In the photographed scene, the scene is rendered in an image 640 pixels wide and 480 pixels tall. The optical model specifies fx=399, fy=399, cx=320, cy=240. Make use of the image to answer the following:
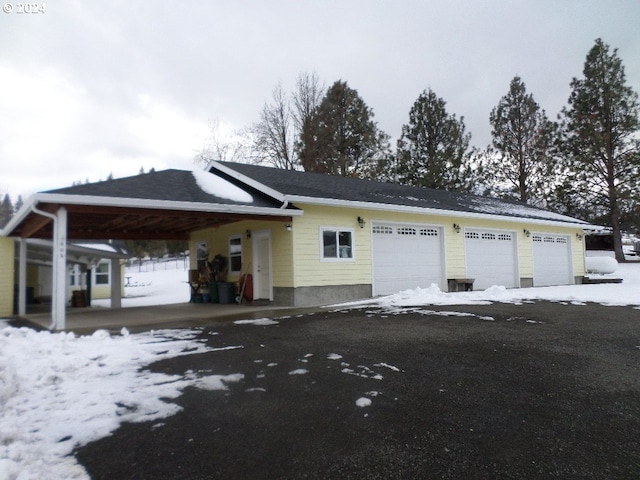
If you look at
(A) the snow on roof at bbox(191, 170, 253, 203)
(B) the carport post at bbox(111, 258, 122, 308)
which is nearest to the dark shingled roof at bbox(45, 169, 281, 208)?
(A) the snow on roof at bbox(191, 170, 253, 203)

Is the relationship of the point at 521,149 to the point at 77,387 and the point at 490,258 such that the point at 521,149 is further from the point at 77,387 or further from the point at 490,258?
the point at 77,387

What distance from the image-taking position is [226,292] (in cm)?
1267

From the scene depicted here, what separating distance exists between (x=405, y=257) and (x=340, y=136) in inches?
654

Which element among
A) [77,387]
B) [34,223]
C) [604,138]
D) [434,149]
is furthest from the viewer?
[434,149]

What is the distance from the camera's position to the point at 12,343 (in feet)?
17.8

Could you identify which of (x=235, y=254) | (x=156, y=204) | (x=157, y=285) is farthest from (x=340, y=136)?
(x=156, y=204)

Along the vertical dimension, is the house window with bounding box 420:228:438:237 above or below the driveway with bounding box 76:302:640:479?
above

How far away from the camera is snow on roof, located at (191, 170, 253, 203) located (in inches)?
413

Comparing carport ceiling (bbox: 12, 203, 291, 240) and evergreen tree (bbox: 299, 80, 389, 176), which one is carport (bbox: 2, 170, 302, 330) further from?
evergreen tree (bbox: 299, 80, 389, 176)

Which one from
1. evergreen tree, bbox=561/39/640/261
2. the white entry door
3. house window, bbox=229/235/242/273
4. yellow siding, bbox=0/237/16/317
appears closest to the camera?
the white entry door

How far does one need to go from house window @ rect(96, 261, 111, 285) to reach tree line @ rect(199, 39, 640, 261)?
12.4 m

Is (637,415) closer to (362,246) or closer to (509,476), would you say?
(509,476)

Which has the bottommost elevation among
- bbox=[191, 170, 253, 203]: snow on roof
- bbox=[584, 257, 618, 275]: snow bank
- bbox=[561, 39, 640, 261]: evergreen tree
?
bbox=[584, 257, 618, 275]: snow bank

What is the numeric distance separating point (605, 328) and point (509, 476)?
18.0 ft
